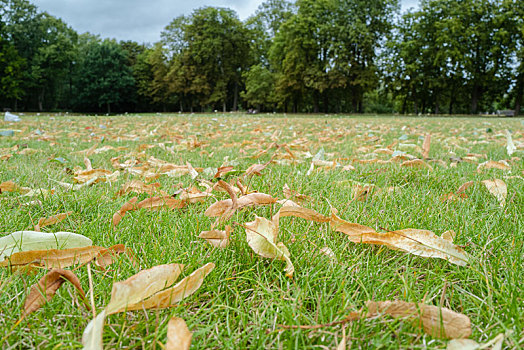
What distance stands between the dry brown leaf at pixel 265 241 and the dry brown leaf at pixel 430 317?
248 millimetres

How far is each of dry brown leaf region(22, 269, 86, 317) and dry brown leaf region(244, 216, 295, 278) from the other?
413 mm

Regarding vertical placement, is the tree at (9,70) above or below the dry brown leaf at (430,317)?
above

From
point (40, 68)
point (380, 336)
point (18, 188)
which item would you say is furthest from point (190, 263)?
point (40, 68)

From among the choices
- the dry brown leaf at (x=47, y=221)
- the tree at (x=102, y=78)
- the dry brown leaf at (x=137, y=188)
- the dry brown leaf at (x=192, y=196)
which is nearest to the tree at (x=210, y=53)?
the tree at (x=102, y=78)

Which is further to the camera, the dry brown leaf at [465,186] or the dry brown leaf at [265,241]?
the dry brown leaf at [465,186]

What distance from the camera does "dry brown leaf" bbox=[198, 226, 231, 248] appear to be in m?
0.98

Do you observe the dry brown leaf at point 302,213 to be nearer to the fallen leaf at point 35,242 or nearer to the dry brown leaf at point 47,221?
the fallen leaf at point 35,242

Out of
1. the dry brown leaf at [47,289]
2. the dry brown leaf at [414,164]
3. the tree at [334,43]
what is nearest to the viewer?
the dry brown leaf at [47,289]

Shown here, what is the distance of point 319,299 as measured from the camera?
733mm

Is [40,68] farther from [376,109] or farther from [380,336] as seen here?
[376,109]

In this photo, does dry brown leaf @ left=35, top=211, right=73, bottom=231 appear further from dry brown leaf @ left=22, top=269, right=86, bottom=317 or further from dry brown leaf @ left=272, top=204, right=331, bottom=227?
dry brown leaf @ left=272, top=204, right=331, bottom=227

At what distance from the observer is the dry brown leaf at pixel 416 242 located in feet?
2.90

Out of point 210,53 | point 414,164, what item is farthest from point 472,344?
point 210,53

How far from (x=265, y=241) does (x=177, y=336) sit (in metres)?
0.37
